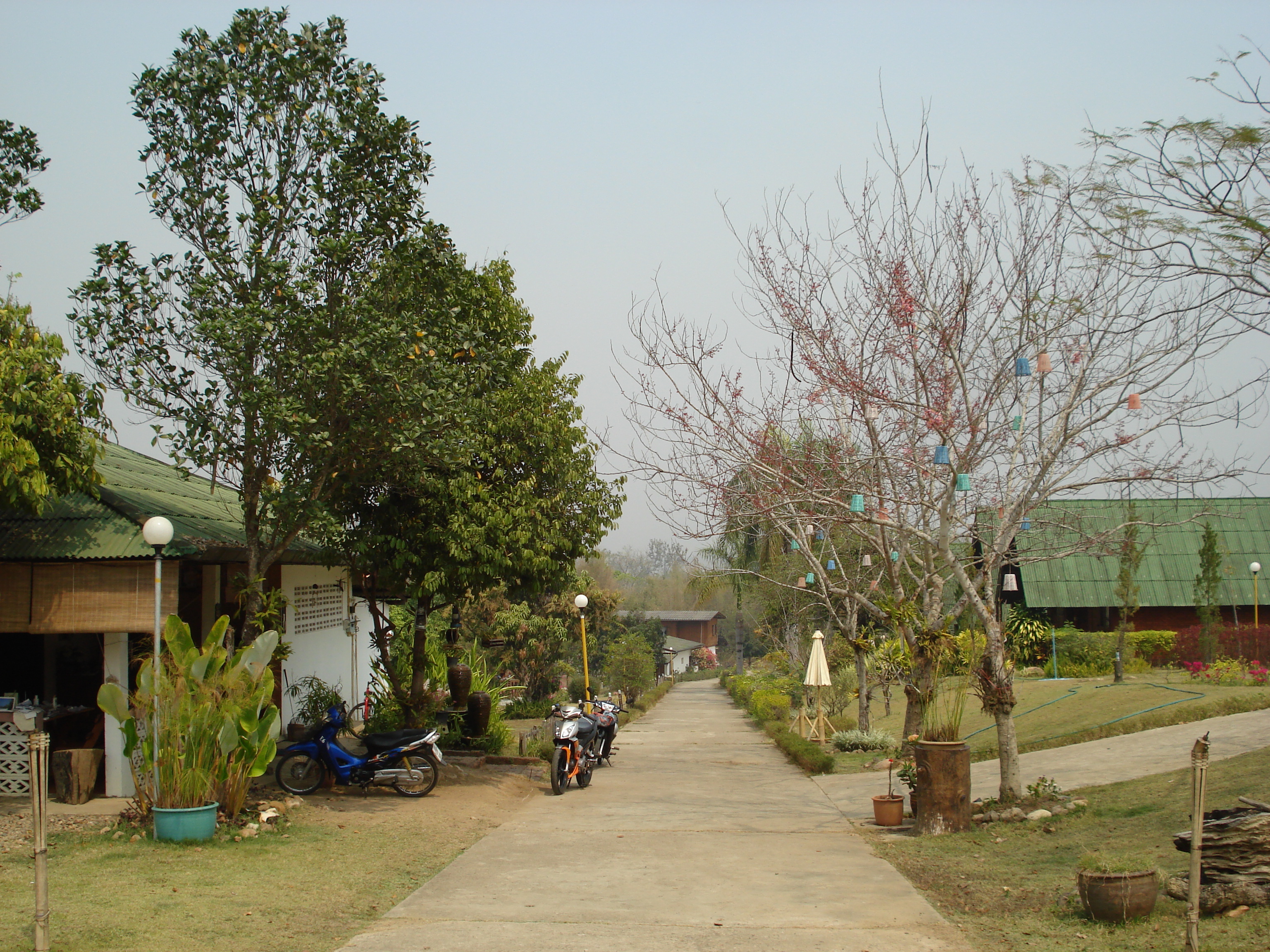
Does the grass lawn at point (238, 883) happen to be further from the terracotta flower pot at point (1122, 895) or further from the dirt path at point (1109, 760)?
the dirt path at point (1109, 760)

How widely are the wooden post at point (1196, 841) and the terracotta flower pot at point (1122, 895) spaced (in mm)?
346

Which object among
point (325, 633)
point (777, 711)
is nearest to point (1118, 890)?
point (325, 633)

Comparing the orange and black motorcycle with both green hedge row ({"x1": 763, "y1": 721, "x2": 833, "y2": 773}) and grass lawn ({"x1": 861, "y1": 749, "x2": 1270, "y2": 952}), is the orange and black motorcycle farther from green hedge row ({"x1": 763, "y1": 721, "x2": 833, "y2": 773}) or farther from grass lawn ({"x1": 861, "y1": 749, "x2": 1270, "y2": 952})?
grass lawn ({"x1": 861, "y1": 749, "x2": 1270, "y2": 952})

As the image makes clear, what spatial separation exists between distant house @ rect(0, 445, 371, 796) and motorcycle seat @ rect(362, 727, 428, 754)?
228 cm

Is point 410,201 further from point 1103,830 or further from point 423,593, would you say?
point 1103,830

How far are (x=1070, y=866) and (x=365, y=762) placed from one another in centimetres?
734

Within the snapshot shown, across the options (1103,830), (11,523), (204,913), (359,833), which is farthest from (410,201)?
(1103,830)

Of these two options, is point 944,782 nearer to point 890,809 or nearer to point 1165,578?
point 890,809

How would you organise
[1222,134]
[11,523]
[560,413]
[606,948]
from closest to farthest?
[606,948], [1222,134], [11,523], [560,413]

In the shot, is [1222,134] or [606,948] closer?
[606,948]

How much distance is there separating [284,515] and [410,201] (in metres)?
3.50

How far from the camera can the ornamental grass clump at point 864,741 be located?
56.3 feet

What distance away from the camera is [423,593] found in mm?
13594

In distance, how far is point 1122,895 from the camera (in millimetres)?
5973
